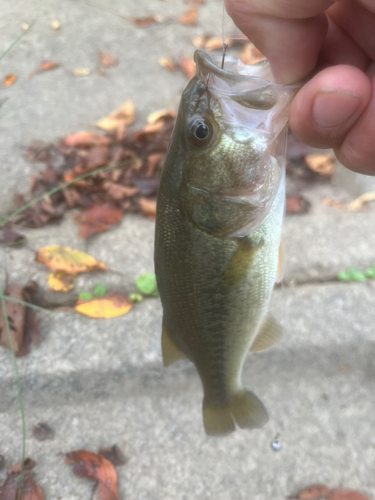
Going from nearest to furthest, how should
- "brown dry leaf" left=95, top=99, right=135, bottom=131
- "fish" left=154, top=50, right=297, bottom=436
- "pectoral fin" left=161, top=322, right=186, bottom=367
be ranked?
"fish" left=154, top=50, right=297, bottom=436
"pectoral fin" left=161, top=322, right=186, bottom=367
"brown dry leaf" left=95, top=99, right=135, bottom=131

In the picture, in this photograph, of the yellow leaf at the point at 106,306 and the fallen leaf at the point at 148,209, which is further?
the fallen leaf at the point at 148,209

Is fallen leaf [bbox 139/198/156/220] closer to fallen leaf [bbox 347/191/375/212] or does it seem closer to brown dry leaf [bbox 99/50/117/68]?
fallen leaf [bbox 347/191/375/212]

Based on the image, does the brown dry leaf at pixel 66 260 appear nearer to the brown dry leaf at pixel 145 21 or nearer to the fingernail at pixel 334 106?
the fingernail at pixel 334 106

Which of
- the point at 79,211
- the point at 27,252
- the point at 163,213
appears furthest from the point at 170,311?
the point at 79,211

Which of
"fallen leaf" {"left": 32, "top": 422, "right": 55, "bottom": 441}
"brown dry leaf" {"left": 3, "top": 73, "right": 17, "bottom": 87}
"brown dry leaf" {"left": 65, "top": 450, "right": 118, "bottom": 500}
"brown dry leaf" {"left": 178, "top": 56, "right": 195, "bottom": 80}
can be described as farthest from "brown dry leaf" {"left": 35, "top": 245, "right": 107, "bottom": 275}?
"brown dry leaf" {"left": 178, "top": 56, "right": 195, "bottom": 80}

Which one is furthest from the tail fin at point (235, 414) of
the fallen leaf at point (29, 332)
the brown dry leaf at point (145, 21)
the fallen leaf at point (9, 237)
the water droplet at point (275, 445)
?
the brown dry leaf at point (145, 21)

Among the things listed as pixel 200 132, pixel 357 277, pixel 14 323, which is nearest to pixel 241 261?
pixel 200 132
